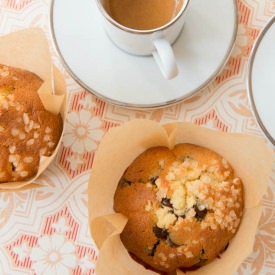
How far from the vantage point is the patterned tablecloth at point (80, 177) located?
4.27ft

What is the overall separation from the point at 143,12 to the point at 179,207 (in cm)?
44

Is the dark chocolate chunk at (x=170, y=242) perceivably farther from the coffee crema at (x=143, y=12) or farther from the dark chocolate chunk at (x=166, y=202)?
the coffee crema at (x=143, y=12)

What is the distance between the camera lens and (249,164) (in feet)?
3.92

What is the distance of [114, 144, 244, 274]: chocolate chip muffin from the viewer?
1171 millimetres

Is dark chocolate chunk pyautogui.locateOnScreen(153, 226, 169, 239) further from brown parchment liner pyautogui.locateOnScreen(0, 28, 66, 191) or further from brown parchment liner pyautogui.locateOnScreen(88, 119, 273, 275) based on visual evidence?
brown parchment liner pyautogui.locateOnScreen(0, 28, 66, 191)

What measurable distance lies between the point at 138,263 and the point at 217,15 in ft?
1.95

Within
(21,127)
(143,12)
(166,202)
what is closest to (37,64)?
(21,127)

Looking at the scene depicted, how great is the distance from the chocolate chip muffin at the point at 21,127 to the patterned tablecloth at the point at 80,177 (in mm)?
103

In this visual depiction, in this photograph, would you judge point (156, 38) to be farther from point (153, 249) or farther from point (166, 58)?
point (153, 249)

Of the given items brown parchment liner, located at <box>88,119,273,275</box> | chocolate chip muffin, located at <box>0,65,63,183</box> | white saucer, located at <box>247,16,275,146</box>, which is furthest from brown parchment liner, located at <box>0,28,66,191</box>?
white saucer, located at <box>247,16,275,146</box>

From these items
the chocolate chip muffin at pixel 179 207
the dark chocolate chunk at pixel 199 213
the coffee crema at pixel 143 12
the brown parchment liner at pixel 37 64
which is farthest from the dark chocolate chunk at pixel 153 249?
the coffee crema at pixel 143 12

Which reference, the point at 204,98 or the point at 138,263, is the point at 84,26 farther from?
the point at 138,263

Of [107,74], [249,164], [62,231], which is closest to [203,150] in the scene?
[249,164]

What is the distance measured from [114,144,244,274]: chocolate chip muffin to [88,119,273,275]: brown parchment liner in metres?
0.02
